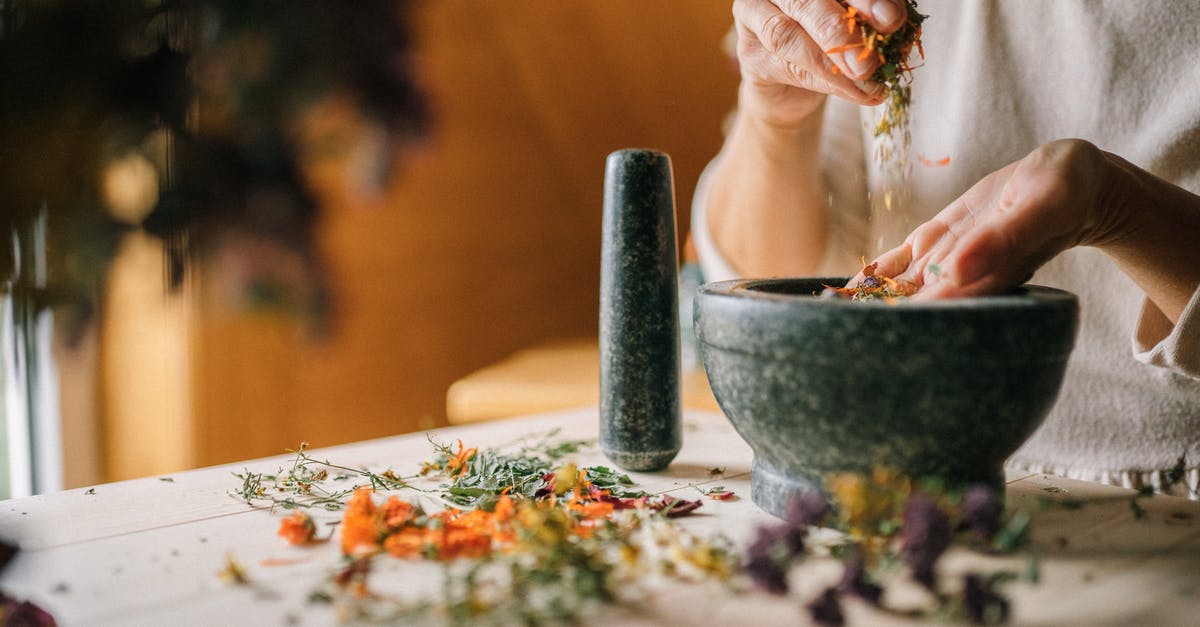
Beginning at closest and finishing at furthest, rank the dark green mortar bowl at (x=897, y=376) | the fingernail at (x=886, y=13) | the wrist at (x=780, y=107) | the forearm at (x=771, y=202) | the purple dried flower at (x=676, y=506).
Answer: the dark green mortar bowl at (x=897, y=376) → the purple dried flower at (x=676, y=506) → the fingernail at (x=886, y=13) → the wrist at (x=780, y=107) → the forearm at (x=771, y=202)

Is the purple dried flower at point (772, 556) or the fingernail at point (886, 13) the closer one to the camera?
the purple dried flower at point (772, 556)

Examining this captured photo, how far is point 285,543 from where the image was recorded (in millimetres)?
674

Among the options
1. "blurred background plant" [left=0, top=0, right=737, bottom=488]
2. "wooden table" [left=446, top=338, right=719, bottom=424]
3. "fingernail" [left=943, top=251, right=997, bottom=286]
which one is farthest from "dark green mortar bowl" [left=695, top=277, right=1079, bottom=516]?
"blurred background plant" [left=0, top=0, right=737, bottom=488]

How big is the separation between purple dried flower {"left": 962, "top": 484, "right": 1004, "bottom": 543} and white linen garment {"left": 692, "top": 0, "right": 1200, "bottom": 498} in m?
0.48

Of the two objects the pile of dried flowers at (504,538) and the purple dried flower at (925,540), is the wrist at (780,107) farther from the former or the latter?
the purple dried flower at (925,540)

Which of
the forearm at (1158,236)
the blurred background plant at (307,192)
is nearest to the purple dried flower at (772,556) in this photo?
the forearm at (1158,236)

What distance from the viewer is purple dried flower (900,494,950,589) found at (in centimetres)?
51

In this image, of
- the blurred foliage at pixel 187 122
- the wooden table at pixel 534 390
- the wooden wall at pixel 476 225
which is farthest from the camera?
the wooden wall at pixel 476 225

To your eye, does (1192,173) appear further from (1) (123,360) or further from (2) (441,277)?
(1) (123,360)

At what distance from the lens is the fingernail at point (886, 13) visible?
84 cm

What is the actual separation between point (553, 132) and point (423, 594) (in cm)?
254

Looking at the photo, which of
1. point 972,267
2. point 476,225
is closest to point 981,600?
point 972,267

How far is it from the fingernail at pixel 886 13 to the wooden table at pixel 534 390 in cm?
127

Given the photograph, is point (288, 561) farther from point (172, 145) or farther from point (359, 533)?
point (172, 145)
